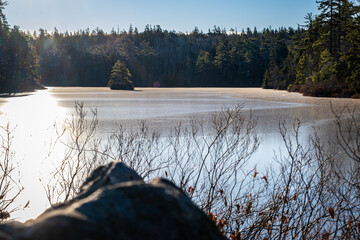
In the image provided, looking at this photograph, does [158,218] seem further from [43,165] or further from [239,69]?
[239,69]

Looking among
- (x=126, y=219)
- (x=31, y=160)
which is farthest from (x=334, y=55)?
(x=126, y=219)

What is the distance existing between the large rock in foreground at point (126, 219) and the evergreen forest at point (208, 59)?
39.2m

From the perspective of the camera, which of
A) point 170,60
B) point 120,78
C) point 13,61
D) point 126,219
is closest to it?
point 126,219

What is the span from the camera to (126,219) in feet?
5.04

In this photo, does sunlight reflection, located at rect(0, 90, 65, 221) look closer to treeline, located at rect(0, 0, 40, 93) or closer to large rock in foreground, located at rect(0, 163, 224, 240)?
large rock in foreground, located at rect(0, 163, 224, 240)

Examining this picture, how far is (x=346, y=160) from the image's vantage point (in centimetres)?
991

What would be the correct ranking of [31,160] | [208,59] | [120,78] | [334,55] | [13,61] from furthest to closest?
[208,59], [120,78], [13,61], [334,55], [31,160]

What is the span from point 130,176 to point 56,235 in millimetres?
1043

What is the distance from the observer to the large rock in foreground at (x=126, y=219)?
4.67 feet

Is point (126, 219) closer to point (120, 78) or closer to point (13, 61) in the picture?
point (13, 61)

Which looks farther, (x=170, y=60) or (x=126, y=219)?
(x=170, y=60)

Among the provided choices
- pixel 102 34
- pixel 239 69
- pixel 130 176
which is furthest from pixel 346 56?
pixel 102 34

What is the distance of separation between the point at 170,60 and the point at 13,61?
88.1 metres

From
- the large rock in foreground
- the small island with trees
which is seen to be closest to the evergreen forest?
the small island with trees
